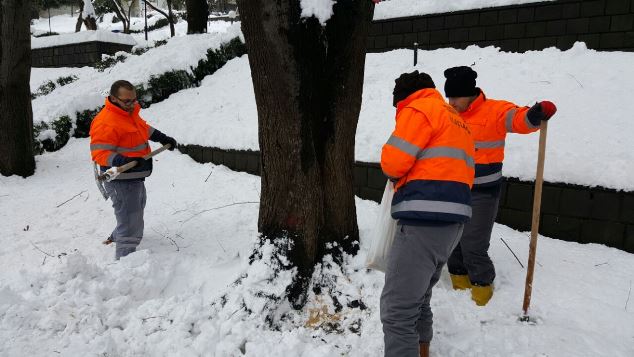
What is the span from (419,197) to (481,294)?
142 centimetres

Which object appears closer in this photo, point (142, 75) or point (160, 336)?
point (160, 336)

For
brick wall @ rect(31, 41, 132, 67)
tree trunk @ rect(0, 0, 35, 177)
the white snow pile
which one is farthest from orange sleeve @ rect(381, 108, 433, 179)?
brick wall @ rect(31, 41, 132, 67)

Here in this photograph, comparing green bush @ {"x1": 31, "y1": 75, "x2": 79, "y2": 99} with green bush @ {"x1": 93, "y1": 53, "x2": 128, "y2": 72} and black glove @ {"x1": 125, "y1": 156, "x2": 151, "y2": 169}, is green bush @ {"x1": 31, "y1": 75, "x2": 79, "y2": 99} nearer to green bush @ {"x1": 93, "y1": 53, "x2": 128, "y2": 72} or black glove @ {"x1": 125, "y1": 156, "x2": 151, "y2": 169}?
green bush @ {"x1": 93, "y1": 53, "x2": 128, "y2": 72}

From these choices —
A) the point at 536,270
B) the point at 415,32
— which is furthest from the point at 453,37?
the point at 536,270

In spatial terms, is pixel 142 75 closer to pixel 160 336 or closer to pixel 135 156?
pixel 135 156

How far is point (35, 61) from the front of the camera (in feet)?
45.6

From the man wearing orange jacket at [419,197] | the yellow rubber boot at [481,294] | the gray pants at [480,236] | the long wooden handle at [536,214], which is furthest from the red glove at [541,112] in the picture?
the yellow rubber boot at [481,294]

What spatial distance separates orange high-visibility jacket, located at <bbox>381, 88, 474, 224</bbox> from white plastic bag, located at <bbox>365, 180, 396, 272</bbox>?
10.9 inches

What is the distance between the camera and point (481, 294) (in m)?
3.21

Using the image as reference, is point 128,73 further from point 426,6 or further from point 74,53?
point 426,6

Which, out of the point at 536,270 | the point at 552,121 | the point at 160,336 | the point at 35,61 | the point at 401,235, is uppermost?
the point at 35,61

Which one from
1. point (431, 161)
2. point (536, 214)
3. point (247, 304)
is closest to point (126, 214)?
point (247, 304)

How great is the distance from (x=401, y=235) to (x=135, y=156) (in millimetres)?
2848

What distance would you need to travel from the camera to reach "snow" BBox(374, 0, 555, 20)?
6879 mm
